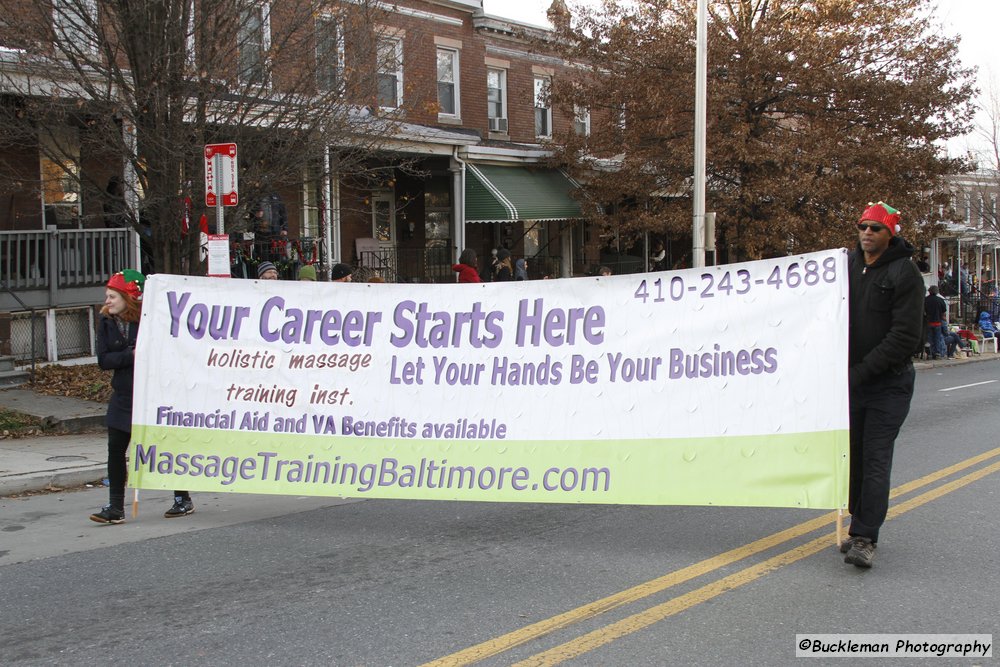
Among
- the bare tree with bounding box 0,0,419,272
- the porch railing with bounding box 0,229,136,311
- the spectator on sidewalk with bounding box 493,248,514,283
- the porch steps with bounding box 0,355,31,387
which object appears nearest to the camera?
the bare tree with bounding box 0,0,419,272

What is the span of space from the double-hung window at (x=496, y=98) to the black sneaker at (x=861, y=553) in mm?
18759

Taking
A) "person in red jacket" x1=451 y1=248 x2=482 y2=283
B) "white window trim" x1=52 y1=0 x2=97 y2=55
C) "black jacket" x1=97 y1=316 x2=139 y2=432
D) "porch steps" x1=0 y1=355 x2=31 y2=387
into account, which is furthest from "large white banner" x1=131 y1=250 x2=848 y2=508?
"porch steps" x1=0 y1=355 x2=31 y2=387

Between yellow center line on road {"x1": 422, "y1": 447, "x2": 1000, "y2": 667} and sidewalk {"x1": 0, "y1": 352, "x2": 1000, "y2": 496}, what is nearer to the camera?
yellow center line on road {"x1": 422, "y1": 447, "x2": 1000, "y2": 667}

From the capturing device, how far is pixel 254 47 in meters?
11.9

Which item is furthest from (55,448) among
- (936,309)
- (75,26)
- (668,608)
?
(936,309)

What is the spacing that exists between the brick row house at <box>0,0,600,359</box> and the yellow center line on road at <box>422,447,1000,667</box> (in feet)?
26.1

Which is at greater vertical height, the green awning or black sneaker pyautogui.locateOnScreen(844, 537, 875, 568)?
the green awning

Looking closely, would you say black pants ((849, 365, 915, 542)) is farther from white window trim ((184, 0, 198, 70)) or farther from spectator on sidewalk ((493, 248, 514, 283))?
spectator on sidewalk ((493, 248, 514, 283))

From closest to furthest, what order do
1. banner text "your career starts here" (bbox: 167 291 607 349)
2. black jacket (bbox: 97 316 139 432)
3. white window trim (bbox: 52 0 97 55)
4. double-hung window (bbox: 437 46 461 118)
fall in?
1. banner text "your career starts here" (bbox: 167 291 607 349)
2. black jacket (bbox: 97 316 139 432)
3. white window trim (bbox: 52 0 97 55)
4. double-hung window (bbox: 437 46 461 118)

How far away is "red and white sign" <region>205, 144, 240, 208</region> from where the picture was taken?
9.86m

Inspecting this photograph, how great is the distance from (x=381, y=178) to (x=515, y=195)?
4682 mm

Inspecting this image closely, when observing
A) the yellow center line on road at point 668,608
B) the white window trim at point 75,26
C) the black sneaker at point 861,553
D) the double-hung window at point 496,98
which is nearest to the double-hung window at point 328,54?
the white window trim at point 75,26

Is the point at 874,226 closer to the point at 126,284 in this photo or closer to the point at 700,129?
the point at 126,284

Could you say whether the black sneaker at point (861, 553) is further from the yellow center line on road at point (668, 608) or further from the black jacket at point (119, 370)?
the black jacket at point (119, 370)
